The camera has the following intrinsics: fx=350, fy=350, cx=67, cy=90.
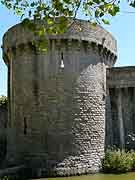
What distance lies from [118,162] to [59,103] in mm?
3492

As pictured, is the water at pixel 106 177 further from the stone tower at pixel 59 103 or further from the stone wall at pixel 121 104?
the stone wall at pixel 121 104

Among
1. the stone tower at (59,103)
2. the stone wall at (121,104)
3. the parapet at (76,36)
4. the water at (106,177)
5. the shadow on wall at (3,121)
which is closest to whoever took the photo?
the water at (106,177)

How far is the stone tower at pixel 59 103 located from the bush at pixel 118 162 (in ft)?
1.15

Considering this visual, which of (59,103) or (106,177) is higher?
(59,103)

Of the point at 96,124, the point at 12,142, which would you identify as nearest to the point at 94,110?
the point at 96,124

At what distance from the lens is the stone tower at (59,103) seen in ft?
47.4

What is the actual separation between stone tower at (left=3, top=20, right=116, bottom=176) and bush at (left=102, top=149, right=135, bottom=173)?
13.8 inches

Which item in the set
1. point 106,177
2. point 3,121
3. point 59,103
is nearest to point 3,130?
point 3,121

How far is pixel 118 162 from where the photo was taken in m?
14.6

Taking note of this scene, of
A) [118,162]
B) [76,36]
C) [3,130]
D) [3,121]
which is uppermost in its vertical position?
[76,36]

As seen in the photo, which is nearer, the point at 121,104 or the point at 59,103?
the point at 59,103

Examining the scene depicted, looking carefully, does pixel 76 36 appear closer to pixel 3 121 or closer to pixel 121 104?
pixel 121 104

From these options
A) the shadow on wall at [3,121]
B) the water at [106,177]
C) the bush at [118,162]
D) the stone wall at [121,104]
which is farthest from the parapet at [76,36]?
the water at [106,177]

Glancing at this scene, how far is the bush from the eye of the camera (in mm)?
14578
